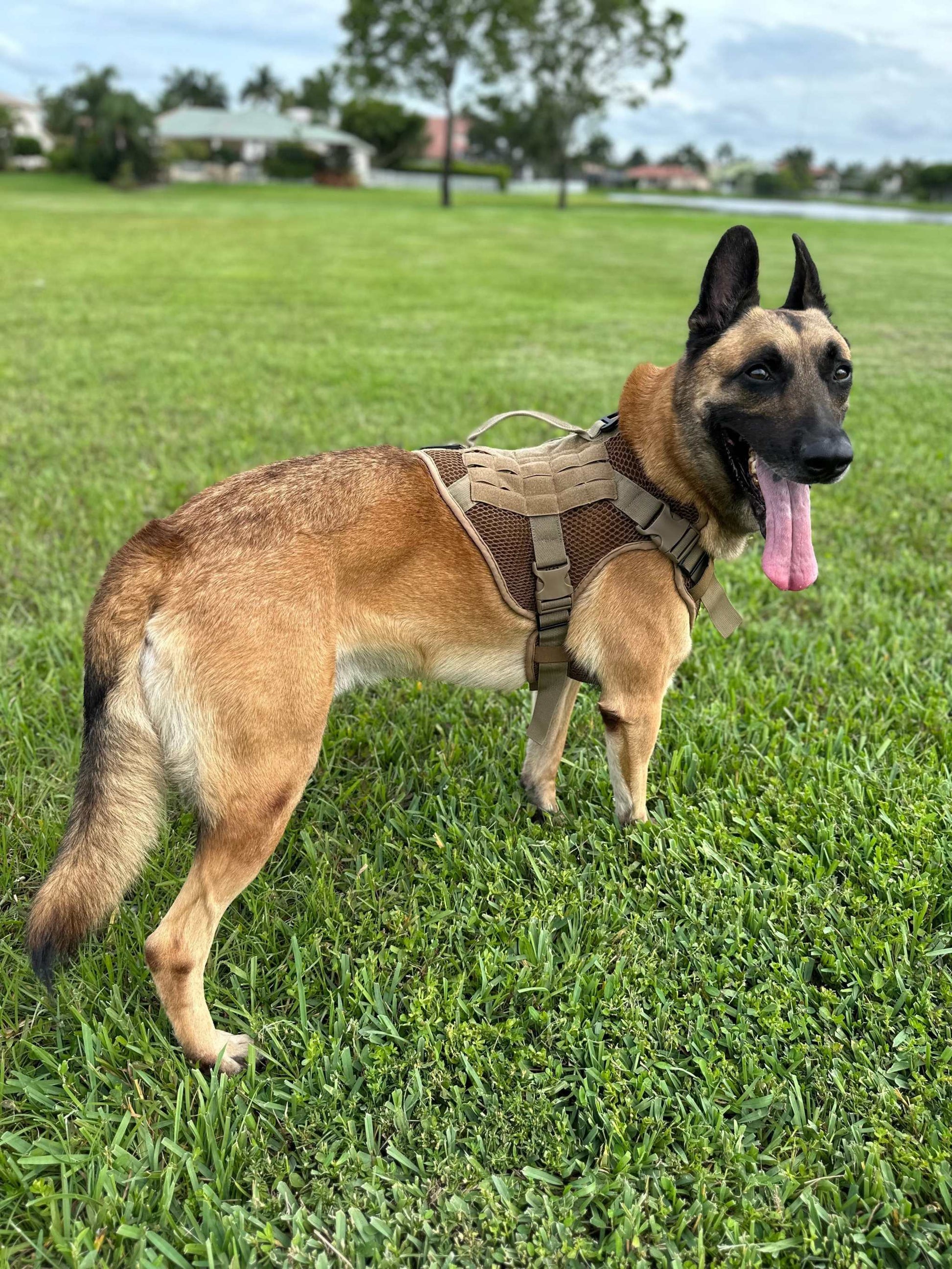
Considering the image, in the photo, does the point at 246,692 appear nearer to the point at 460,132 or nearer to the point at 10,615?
the point at 10,615

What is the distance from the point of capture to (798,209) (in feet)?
211

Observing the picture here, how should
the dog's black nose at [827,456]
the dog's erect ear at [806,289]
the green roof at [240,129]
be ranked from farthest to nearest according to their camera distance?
the green roof at [240,129]
the dog's erect ear at [806,289]
the dog's black nose at [827,456]

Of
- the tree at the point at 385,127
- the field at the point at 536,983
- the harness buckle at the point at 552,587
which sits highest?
the tree at the point at 385,127

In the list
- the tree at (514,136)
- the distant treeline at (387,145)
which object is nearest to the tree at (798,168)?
the distant treeline at (387,145)

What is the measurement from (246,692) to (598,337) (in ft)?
34.9

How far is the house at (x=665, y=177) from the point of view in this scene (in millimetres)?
128000

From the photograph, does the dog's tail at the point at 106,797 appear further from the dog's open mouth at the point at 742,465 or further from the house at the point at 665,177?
the house at the point at 665,177

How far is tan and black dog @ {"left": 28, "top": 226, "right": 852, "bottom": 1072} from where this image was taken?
2.08 meters

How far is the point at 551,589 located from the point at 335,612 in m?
0.67

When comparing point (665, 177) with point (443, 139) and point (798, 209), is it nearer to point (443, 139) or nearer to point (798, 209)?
point (443, 139)

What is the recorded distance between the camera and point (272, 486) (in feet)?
8.01

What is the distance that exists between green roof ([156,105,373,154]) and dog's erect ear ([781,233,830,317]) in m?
84.8

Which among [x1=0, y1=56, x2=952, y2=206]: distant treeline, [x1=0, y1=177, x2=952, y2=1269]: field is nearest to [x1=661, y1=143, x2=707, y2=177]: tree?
[x1=0, y1=56, x2=952, y2=206]: distant treeline

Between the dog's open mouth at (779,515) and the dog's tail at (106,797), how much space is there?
5.40ft
